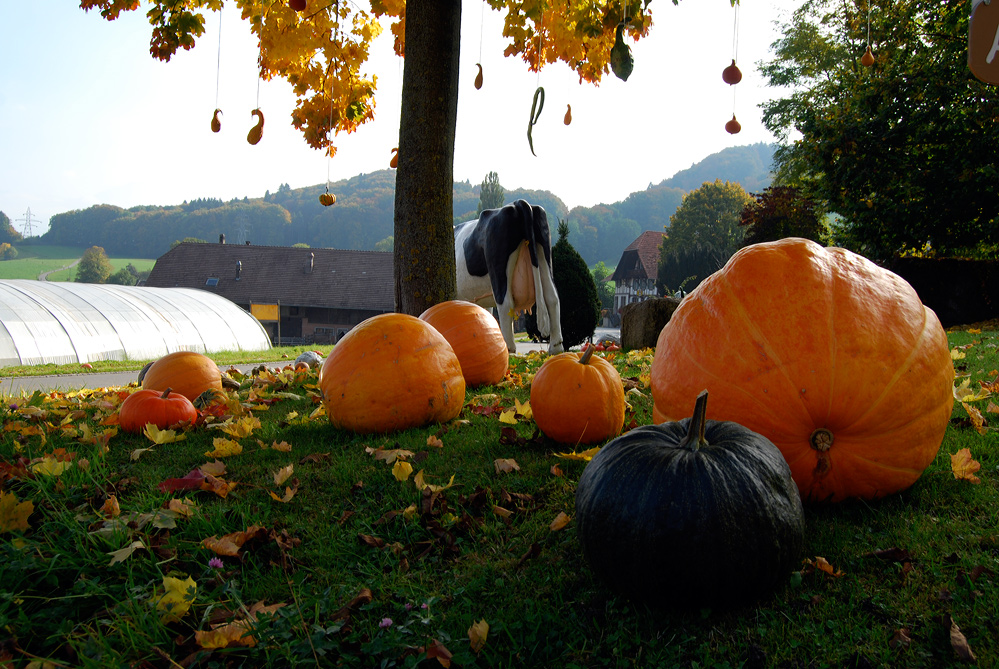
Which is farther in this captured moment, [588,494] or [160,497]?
[160,497]

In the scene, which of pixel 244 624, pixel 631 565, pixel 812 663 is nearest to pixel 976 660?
pixel 812 663

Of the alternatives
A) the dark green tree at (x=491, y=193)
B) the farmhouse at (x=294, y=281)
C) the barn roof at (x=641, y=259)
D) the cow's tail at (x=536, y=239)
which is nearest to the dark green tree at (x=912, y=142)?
the cow's tail at (x=536, y=239)

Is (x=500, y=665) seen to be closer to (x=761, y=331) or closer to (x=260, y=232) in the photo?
(x=761, y=331)

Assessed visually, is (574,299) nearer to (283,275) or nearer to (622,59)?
(622,59)

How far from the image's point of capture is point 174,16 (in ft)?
21.2

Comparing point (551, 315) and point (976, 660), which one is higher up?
point (551, 315)

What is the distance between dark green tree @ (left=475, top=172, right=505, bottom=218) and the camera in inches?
3199

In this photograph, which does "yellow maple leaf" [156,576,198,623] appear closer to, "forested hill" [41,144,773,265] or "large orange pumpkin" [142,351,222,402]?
"large orange pumpkin" [142,351,222,402]

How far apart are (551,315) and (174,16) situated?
6401mm

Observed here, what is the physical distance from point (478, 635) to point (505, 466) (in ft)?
3.92

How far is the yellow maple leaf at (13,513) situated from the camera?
101 inches

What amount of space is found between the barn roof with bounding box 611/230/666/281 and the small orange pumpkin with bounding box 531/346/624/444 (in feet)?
269

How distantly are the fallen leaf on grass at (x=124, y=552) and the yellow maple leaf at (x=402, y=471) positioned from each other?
106 cm

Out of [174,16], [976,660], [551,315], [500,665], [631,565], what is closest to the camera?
[976,660]
